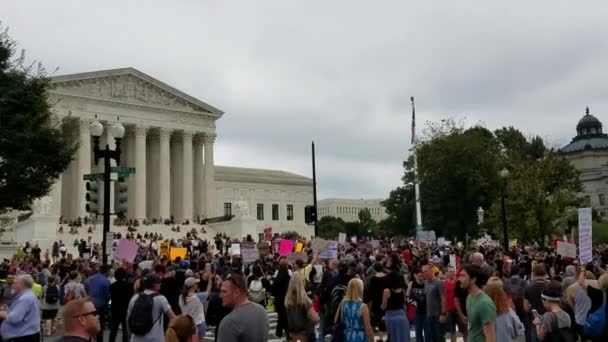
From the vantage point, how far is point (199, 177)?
240 feet

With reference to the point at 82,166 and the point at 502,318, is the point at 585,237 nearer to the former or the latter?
the point at 502,318

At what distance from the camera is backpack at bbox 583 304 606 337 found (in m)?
7.36

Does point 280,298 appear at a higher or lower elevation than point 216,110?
lower

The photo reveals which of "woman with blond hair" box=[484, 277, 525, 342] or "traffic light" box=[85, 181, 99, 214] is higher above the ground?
"traffic light" box=[85, 181, 99, 214]

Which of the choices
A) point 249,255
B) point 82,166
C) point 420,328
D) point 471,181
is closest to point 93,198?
point 249,255

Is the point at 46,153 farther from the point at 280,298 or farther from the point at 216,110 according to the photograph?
the point at 216,110

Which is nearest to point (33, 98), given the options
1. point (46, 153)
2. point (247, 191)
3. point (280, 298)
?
point (46, 153)

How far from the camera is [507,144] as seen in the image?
68.5m

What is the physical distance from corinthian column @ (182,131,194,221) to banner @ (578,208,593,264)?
5768 centimetres

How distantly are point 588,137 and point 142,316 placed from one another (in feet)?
396

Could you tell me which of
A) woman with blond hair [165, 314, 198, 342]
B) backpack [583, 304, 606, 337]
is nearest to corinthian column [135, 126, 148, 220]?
backpack [583, 304, 606, 337]

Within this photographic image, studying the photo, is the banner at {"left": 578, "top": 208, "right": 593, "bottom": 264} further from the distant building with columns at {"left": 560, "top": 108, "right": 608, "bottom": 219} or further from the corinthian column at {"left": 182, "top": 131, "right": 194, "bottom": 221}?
the distant building with columns at {"left": 560, "top": 108, "right": 608, "bottom": 219}

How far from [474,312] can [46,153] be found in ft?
64.7

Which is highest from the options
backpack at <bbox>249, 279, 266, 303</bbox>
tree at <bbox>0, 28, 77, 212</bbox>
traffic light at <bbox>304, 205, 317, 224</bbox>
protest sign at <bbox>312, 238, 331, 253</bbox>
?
tree at <bbox>0, 28, 77, 212</bbox>
